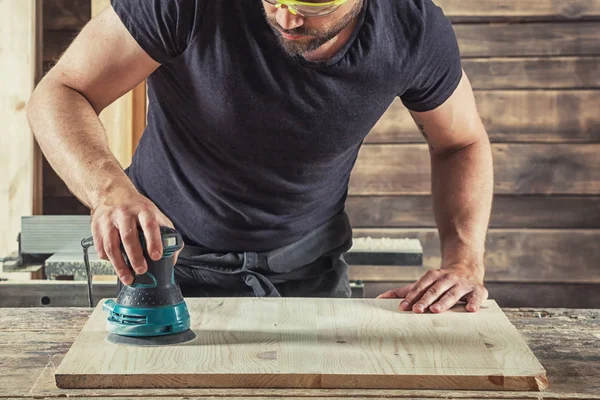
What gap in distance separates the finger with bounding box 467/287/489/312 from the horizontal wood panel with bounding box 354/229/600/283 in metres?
2.34

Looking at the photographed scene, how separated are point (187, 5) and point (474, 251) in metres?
0.90

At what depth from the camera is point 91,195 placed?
1.62 metres

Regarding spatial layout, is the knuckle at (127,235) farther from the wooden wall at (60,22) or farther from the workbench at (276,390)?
the wooden wall at (60,22)

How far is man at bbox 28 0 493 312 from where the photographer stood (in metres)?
1.83

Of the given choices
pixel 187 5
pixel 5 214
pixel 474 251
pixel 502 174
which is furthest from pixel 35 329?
pixel 502 174

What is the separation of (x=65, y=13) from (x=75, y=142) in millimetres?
2730

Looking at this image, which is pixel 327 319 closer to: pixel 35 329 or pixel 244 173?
pixel 244 173

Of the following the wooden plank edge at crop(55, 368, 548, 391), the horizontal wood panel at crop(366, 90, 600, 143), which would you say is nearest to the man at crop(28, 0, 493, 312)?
the wooden plank edge at crop(55, 368, 548, 391)

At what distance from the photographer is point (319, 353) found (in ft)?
4.91

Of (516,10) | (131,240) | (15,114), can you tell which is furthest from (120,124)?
(131,240)

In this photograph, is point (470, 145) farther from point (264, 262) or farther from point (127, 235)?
point (127, 235)

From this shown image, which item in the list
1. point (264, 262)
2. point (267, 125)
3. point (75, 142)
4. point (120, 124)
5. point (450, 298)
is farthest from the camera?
point (120, 124)

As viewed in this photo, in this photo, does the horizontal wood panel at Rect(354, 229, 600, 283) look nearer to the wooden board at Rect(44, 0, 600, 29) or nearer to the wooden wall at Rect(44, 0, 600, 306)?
the wooden wall at Rect(44, 0, 600, 306)

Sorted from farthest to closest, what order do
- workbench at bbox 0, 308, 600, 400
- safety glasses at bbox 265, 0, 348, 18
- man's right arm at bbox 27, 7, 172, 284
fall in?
1. safety glasses at bbox 265, 0, 348, 18
2. man's right arm at bbox 27, 7, 172, 284
3. workbench at bbox 0, 308, 600, 400
